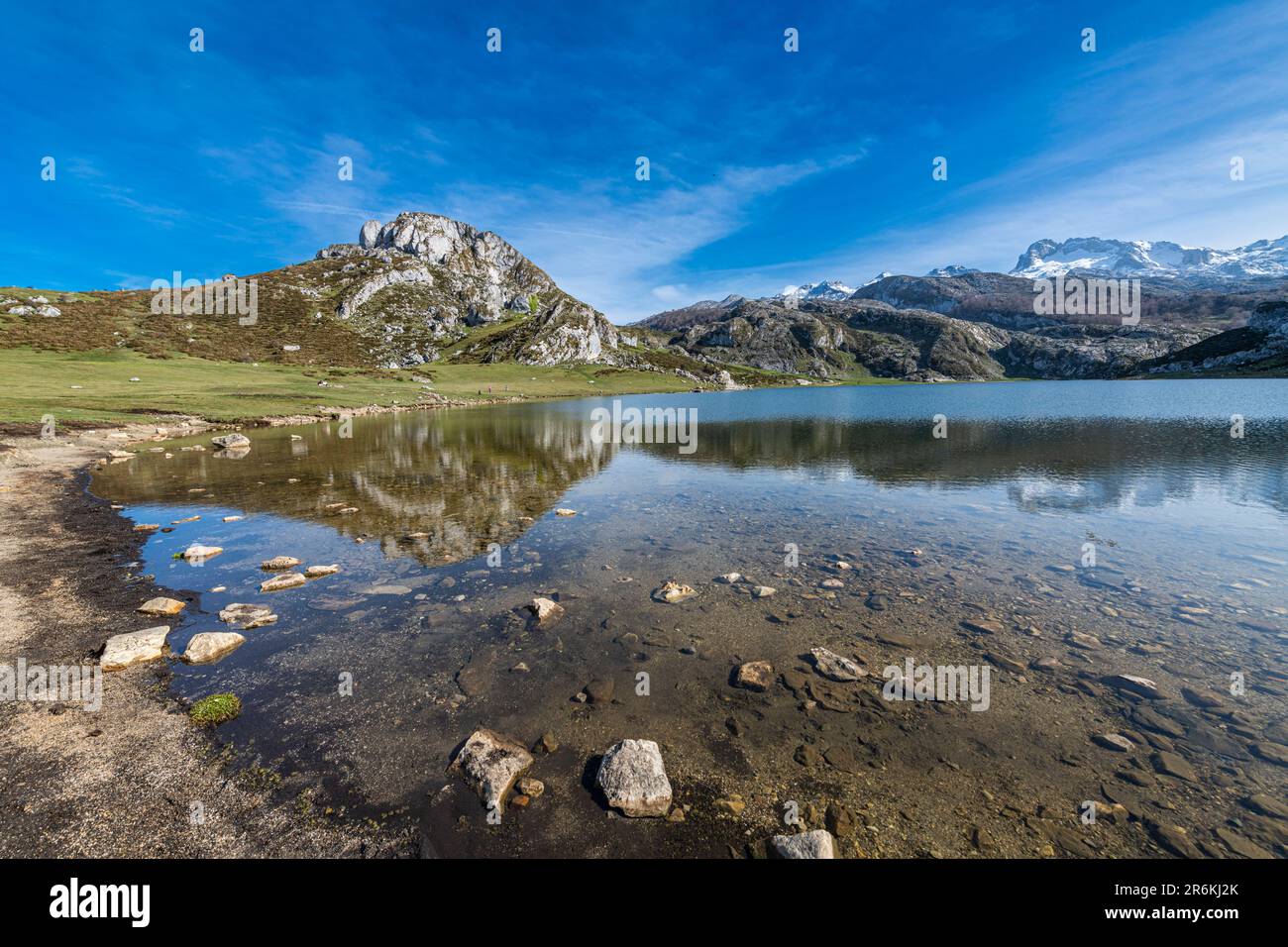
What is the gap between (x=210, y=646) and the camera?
1183 centimetres

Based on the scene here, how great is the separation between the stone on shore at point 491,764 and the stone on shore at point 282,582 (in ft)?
36.5

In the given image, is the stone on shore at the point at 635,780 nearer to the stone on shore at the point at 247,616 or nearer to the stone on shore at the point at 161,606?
the stone on shore at the point at 247,616

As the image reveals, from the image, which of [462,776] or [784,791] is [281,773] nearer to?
[462,776]

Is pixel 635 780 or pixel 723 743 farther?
pixel 723 743

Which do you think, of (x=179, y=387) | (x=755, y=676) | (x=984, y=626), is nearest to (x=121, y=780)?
(x=755, y=676)

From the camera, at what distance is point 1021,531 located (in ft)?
70.2

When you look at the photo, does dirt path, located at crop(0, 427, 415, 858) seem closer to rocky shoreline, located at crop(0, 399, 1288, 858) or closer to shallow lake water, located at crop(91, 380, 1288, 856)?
rocky shoreline, located at crop(0, 399, 1288, 858)

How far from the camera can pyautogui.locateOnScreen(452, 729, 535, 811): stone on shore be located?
7.76 m

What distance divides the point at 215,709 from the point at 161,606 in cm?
691

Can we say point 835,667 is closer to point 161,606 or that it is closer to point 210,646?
point 210,646

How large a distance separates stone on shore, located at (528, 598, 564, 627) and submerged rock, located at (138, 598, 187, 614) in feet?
33.4

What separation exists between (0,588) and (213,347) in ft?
585

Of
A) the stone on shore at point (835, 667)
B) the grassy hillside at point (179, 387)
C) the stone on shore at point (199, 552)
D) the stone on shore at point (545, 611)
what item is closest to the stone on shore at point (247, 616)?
the stone on shore at point (199, 552)
